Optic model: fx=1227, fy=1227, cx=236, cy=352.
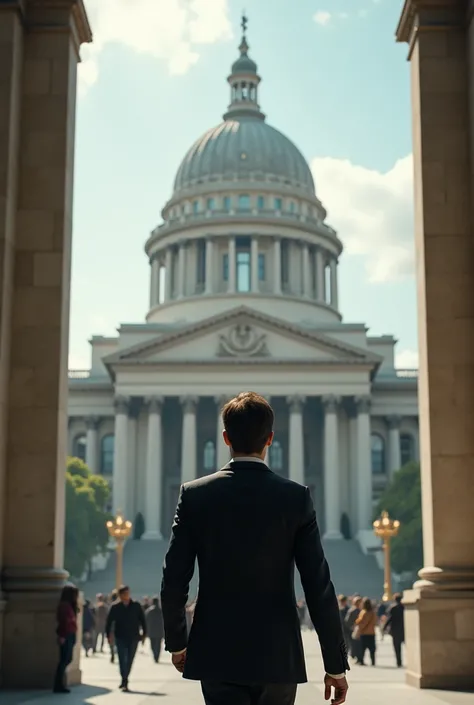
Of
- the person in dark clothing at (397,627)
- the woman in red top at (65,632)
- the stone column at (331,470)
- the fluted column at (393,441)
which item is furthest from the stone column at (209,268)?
the woman in red top at (65,632)

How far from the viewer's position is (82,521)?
2908 inches

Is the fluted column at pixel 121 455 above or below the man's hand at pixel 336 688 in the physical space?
above

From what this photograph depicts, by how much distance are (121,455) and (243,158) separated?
41145mm

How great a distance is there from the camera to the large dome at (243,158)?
123500 mm

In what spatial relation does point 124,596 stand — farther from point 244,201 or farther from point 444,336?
point 244,201

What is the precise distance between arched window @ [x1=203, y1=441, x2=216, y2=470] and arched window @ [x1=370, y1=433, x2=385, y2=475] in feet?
45.3

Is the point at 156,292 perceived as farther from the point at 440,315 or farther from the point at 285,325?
the point at 440,315

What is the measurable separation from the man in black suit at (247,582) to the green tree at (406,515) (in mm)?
68695

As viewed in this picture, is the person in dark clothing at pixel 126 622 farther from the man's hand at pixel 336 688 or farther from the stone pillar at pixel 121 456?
the stone pillar at pixel 121 456

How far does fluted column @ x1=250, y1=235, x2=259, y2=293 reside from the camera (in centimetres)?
11400

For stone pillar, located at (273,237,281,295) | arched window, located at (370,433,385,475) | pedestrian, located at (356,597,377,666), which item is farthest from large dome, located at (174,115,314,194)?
pedestrian, located at (356,597,377,666)

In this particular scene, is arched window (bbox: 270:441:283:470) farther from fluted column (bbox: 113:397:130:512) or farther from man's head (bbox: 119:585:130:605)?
man's head (bbox: 119:585:130:605)

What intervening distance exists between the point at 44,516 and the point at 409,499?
2437 inches

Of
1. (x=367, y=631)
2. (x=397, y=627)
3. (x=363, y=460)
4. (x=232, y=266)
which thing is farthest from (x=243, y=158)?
(x=397, y=627)
